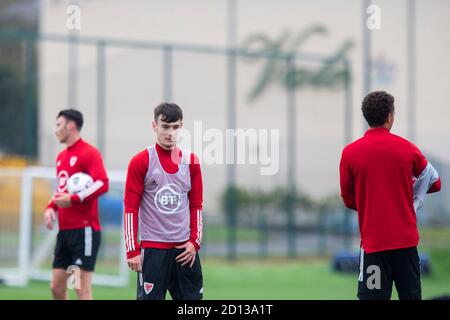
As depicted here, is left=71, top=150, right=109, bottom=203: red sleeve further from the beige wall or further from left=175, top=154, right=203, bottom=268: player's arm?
the beige wall

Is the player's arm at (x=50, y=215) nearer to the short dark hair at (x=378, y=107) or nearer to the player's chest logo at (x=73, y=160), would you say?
the player's chest logo at (x=73, y=160)

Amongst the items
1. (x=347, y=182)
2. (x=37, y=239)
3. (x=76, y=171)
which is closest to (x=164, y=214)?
(x=347, y=182)

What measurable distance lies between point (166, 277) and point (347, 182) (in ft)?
4.55

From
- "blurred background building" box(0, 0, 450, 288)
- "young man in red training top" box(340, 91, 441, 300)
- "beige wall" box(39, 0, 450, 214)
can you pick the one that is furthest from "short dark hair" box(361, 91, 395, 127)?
"beige wall" box(39, 0, 450, 214)

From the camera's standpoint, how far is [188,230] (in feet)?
21.4

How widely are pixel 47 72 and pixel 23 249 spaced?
4.35 meters

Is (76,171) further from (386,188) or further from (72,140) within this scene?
(386,188)

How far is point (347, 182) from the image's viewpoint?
6.18 m

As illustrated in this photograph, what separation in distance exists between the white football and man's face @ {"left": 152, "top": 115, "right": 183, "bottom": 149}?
6.42ft

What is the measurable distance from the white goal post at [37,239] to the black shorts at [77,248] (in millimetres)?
4312

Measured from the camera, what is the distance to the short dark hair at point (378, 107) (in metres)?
6.14

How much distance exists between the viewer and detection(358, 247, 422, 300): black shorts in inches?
238

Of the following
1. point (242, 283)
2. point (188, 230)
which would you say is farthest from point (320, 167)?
point (188, 230)

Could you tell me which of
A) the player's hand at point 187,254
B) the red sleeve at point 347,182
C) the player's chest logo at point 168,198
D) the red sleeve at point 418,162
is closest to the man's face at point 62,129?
the player's chest logo at point 168,198
